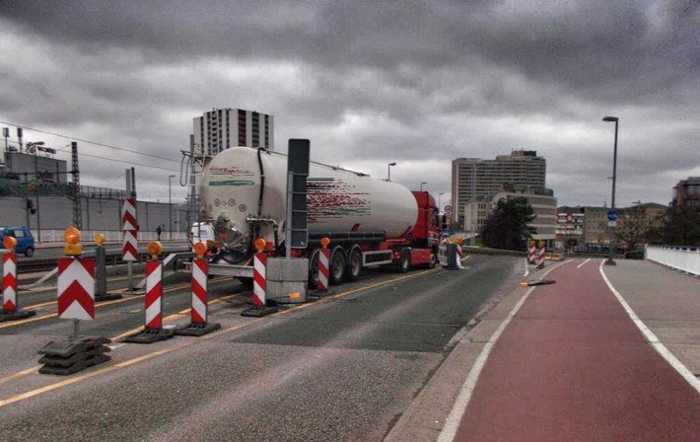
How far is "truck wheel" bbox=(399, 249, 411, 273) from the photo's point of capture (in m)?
20.1

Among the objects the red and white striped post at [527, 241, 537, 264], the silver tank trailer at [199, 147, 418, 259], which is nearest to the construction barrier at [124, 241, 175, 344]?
the silver tank trailer at [199, 147, 418, 259]

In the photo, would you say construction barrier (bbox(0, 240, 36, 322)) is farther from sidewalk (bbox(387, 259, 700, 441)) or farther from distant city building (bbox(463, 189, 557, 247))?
distant city building (bbox(463, 189, 557, 247))

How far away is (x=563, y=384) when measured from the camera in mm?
5441

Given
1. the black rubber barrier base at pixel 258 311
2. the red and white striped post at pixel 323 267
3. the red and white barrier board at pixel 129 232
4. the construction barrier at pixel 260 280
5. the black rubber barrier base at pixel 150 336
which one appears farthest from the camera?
the red and white striped post at pixel 323 267

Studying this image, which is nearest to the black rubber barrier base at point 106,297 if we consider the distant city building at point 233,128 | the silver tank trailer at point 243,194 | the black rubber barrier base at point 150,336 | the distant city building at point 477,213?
the silver tank trailer at point 243,194

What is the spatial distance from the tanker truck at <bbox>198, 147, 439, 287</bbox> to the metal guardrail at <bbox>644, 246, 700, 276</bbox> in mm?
10179

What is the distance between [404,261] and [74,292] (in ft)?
49.6

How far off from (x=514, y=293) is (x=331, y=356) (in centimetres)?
858

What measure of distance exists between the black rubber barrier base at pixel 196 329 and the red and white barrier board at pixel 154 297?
1.26 feet

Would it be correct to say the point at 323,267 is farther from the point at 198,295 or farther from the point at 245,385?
the point at 245,385

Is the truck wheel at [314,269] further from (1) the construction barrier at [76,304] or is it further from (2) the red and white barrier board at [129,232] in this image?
(1) the construction barrier at [76,304]

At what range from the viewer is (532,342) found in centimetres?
750

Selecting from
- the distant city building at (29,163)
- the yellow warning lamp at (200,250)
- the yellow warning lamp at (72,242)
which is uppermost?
the distant city building at (29,163)

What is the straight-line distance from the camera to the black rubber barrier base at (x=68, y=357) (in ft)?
19.0
